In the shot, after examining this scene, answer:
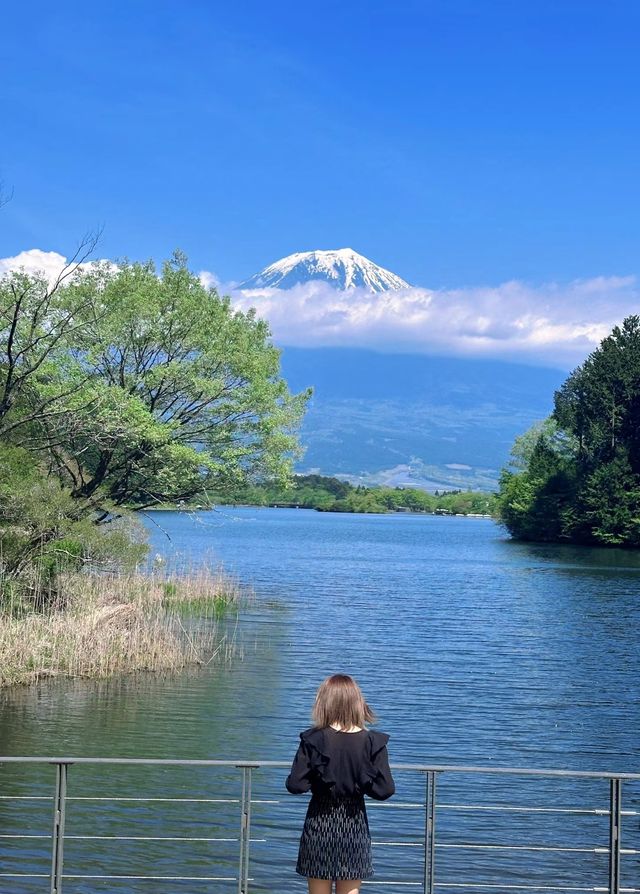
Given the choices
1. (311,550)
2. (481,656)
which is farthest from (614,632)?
(311,550)

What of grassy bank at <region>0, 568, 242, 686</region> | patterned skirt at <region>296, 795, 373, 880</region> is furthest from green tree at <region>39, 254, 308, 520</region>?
patterned skirt at <region>296, 795, 373, 880</region>

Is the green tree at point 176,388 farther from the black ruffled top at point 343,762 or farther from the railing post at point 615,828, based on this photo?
the black ruffled top at point 343,762

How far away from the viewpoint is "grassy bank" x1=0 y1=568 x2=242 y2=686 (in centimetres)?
2031

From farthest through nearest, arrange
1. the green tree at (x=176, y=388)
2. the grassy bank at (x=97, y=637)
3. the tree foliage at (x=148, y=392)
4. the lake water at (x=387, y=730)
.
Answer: the green tree at (x=176, y=388), the tree foliage at (x=148, y=392), the grassy bank at (x=97, y=637), the lake water at (x=387, y=730)

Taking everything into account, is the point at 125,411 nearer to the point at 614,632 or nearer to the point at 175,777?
the point at 175,777

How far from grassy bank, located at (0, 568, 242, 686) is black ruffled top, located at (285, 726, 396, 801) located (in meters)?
15.3

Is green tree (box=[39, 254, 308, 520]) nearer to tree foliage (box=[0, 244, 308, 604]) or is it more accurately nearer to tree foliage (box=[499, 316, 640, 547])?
tree foliage (box=[0, 244, 308, 604])

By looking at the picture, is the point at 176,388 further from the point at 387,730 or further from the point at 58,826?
the point at 58,826

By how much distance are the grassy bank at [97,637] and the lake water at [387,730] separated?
2.03 feet

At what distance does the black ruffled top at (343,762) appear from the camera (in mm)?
5711

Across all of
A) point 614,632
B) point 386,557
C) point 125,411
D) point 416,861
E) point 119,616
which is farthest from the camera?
point 386,557

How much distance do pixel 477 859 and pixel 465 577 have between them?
138 ft

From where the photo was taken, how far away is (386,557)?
227ft

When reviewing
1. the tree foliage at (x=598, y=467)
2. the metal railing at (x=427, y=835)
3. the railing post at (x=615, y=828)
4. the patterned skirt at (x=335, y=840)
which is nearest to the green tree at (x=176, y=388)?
the metal railing at (x=427, y=835)
